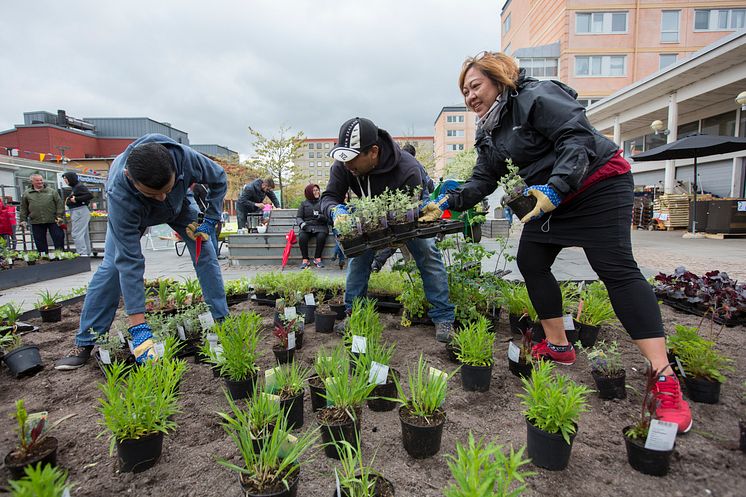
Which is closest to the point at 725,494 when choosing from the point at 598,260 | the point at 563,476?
the point at 563,476

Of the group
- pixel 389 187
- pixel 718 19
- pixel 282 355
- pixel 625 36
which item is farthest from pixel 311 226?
pixel 718 19

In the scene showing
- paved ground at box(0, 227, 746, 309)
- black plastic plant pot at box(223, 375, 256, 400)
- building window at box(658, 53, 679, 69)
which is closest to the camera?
black plastic plant pot at box(223, 375, 256, 400)

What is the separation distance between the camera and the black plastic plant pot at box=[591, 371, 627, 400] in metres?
1.85

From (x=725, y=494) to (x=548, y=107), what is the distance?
158 cm

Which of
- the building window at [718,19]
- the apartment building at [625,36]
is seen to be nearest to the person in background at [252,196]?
the apartment building at [625,36]

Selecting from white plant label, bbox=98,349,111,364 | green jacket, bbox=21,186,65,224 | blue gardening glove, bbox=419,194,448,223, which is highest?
green jacket, bbox=21,186,65,224

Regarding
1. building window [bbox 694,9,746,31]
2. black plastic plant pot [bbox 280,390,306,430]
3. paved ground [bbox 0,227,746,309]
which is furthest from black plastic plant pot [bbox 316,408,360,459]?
building window [bbox 694,9,746,31]

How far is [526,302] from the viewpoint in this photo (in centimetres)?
279

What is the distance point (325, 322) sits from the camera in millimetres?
3016

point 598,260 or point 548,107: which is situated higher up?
point 548,107

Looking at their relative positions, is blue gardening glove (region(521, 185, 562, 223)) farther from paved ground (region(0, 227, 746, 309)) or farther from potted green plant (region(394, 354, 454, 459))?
paved ground (region(0, 227, 746, 309))

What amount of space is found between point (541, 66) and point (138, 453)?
26.6 meters

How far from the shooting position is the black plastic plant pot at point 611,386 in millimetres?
1851

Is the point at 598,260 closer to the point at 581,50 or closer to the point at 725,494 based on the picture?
the point at 725,494
